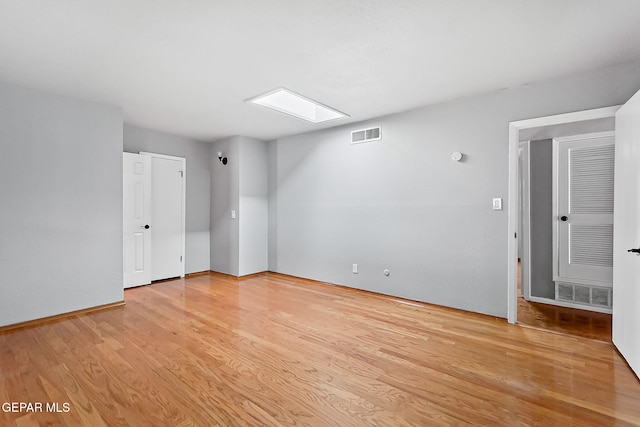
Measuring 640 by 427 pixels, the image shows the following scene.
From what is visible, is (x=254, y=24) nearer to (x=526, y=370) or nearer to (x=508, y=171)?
(x=508, y=171)

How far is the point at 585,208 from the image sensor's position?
370 centimetres

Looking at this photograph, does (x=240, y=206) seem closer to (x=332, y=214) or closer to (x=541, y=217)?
(x=332, y=214)

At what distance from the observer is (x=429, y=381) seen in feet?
6.88

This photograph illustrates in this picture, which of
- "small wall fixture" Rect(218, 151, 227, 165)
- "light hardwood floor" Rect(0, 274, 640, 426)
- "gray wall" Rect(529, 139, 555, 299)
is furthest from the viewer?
"small wall fixture" Rect(218, 151, 227, 165)

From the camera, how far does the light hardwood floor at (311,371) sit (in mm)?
1767

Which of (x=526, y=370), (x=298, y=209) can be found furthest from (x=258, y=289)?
(x=526, y=370)

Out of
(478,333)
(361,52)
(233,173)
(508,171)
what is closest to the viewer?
(361,52)

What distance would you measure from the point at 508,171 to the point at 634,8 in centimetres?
152

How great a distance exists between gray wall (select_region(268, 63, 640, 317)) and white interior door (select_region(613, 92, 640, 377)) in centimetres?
58

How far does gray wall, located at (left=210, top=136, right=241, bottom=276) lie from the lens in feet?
17.4

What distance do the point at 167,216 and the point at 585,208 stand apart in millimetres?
5975

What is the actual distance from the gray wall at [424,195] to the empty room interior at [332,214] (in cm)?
2

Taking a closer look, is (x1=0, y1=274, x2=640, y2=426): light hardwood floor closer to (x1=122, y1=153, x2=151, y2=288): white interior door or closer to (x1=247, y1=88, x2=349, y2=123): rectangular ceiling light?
(x1=122, y1=153, x2=151, y2=288): white interior door

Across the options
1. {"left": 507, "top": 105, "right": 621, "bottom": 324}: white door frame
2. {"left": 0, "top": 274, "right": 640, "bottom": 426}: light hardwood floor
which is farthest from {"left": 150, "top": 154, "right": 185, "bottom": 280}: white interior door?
{"left": 507, "top": 105, "right": 621, "bottom": 324}: white door frame
